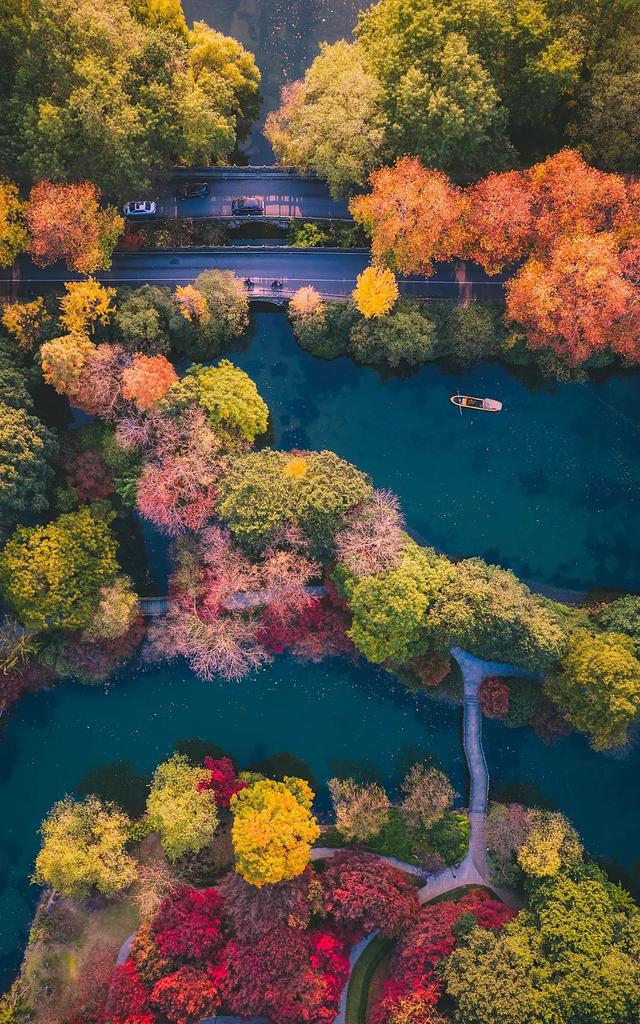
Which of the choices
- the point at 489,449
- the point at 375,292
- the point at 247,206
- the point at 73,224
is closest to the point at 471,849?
the point at 489,449

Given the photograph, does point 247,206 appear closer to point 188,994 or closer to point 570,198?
point 570,198

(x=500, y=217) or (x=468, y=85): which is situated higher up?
(x=468, y=85)

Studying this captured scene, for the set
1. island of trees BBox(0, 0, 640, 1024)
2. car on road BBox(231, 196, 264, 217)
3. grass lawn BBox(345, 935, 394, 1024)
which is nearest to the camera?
island of trees BBox(0, 0, 640, 1024)

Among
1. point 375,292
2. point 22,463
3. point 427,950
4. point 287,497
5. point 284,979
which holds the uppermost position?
point 375,292

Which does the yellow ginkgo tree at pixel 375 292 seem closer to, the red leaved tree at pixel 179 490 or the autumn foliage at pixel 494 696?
the red leaved tree at pixel 179 490

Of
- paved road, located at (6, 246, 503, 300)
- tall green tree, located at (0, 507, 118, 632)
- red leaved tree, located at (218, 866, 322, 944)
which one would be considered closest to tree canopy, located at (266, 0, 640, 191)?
paved road, located at (6, 246, 503, 300)

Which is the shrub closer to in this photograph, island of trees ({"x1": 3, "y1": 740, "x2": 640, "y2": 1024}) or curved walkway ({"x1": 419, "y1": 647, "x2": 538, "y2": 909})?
island of trees ({"x1": 3, "y1": 740, "x2": 640, "y2": 1024})

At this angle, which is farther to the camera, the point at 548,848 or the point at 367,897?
the point at 548,848
